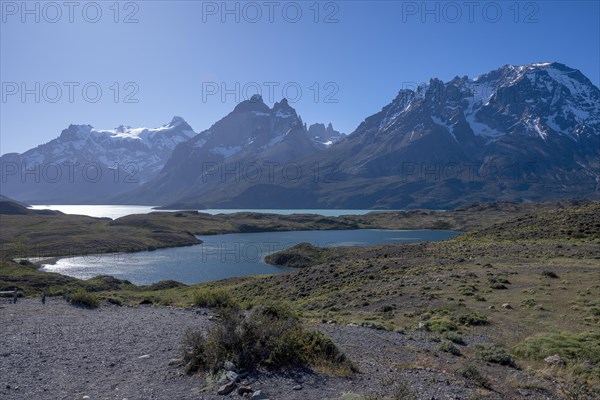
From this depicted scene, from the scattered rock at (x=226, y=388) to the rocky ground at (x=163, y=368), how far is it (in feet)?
0.42

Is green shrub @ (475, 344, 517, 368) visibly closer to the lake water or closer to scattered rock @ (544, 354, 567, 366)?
scattered rock @ (544, 354, 567, 366)

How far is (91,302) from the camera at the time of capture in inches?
1033

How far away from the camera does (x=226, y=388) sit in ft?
35.2

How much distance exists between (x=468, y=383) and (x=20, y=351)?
14.0 m

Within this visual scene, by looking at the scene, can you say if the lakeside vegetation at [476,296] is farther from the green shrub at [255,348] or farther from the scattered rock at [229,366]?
the scattered rock at [229,366]

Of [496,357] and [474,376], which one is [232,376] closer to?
[474,376]

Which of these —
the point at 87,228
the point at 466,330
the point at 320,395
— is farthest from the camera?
the point at 87,228

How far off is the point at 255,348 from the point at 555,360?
11077 millimetres

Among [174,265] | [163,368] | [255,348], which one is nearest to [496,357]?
[255,348]

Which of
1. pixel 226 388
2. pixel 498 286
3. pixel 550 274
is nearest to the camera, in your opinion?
pixel 226 388

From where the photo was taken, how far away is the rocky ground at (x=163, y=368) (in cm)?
1120

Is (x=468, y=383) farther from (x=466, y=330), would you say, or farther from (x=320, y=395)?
(x=466, y=330)

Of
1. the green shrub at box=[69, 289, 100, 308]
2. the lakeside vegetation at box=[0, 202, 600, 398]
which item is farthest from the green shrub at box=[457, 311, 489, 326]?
the green shrub at box=[69, 289, 100, 308]

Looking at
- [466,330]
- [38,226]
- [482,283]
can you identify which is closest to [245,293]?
[482,283]
